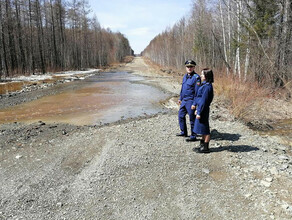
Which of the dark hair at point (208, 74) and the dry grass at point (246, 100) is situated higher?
the dark hair at point (208, 74)

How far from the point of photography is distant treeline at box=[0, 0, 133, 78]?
3209cm

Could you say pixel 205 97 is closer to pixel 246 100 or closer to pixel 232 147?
pixel 232 147

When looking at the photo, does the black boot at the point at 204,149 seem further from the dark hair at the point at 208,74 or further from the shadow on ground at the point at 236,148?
the dark hair at the point at 208,74

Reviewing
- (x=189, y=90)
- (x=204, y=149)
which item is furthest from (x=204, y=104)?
(x=204, y=149)

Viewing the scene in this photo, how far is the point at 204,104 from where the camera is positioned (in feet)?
16.9

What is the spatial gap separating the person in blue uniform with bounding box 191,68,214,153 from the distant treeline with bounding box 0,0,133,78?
2810 centimetres

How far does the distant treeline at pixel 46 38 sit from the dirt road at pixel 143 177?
2592 centimetres

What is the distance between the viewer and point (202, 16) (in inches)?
1294

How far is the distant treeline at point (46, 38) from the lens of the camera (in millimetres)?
32094

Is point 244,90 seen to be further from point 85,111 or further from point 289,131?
point 85,111

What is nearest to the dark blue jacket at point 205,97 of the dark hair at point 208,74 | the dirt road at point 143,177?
the dark hair at point 208,74

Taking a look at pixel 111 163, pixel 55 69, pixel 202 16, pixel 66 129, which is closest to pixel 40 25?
pixel 55 69

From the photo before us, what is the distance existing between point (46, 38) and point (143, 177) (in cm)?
4500

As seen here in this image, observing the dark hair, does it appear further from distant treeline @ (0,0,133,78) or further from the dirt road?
distant treeline @ (0,0,133,78)
